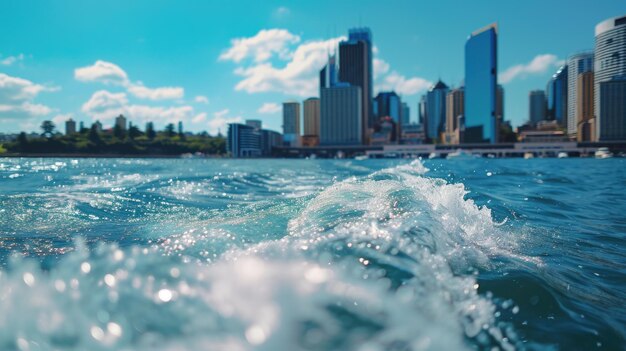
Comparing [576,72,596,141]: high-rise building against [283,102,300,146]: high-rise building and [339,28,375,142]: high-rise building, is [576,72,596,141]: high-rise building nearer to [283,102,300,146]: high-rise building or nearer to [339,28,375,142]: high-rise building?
[339,28,375,142]: high-rise building

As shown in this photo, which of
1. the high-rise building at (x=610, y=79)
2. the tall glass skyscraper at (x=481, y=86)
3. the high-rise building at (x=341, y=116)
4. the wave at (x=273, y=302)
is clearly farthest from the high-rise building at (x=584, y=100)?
the wave at (x=273, y=302)

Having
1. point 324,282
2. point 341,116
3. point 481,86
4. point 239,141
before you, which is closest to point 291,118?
point 341,116

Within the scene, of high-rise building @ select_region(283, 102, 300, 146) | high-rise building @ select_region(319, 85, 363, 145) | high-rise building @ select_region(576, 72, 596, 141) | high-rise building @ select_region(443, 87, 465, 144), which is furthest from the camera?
high-rise building @ select_region(283, 102, 300, 146)

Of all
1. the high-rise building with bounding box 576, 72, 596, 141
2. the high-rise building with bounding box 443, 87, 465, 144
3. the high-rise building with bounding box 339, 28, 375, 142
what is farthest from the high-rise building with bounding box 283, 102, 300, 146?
the high-rise building with bounding box 576, 72, 596, 141

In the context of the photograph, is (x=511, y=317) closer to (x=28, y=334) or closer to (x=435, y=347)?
(x=435, y=347)

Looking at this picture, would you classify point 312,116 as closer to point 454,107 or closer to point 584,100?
point 454,107

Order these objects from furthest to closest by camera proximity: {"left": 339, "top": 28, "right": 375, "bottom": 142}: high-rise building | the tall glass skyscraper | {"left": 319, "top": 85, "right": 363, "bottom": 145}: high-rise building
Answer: {"left": 339, "top": 28, "right": 375, "bottom": 142}: high-rise building
{"left": 319, "top": 85, "right": 363, "bottom": 145}: high-rise building
the tall glass skyscraper
